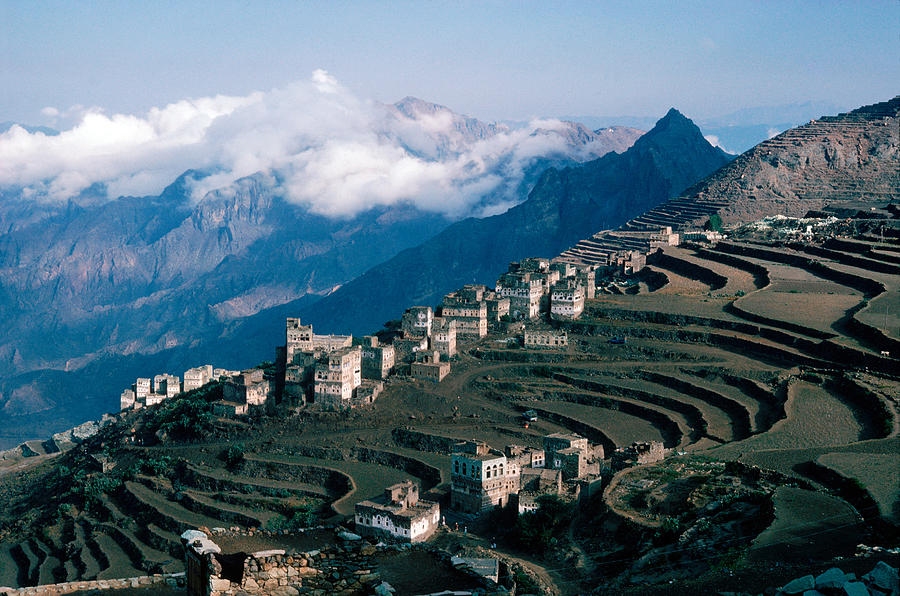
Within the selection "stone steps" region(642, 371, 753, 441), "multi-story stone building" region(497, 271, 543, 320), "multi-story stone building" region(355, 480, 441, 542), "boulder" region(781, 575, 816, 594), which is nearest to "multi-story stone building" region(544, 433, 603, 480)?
"multi-story stone building" region(355, 480, 441, 542)

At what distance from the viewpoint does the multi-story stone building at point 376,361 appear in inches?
2308

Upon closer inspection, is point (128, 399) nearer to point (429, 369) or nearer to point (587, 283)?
point (429, 369)

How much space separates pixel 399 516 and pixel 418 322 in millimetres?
26034

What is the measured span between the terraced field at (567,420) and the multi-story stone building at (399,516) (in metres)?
4.35

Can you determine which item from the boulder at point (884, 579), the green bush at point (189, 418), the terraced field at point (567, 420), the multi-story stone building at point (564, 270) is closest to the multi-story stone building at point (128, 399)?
the green bush at point (189, 418)

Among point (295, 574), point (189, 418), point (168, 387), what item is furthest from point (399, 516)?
point (168, 387)

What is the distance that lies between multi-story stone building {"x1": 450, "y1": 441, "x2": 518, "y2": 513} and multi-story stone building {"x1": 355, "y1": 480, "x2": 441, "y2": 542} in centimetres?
158

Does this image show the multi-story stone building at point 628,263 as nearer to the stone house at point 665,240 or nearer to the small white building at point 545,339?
the stone house at point 665,240

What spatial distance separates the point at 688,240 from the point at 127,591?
3287 inches

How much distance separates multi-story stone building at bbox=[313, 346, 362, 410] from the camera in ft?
182

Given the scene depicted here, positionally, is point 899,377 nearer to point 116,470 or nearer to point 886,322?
point 886,322

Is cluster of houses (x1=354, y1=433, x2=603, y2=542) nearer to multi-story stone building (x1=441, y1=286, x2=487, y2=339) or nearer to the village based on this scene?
the village

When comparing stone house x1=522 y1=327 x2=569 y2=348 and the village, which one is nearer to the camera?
the village

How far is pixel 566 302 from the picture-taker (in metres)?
65.5
